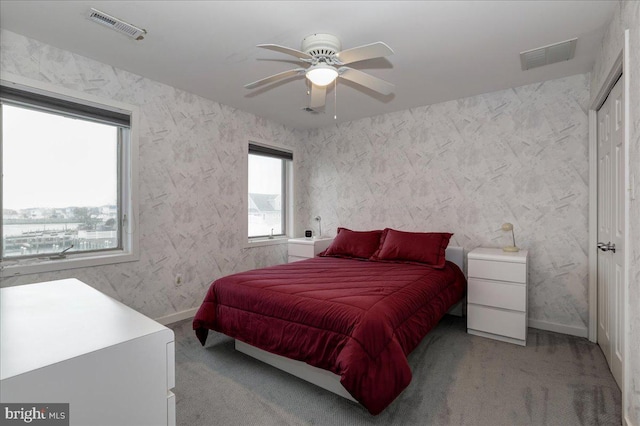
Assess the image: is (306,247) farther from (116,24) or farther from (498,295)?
(116,24)

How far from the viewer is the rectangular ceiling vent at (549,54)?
2412mm

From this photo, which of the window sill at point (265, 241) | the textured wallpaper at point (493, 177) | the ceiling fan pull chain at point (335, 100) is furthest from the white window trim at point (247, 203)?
the ceiling fan pull chain at point (335, 100)

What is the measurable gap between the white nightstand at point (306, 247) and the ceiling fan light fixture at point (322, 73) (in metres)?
2.28

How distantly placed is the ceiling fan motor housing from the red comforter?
1.62 meters

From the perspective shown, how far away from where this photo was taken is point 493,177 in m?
3.37

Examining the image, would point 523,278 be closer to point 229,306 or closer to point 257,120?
point 229,306

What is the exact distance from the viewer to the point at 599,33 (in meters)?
2.26

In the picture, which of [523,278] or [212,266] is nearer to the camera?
[523,278]

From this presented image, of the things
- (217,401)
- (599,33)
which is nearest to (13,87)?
(217,401)

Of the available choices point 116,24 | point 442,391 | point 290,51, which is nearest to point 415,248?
point 442,391

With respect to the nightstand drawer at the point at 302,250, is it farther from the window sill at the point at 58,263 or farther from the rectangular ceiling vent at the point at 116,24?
the rectangular ceiling vent at the point at 116,24

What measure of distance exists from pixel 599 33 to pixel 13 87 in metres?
4.19

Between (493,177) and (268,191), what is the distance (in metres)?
2.82

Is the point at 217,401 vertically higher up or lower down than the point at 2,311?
lower down
